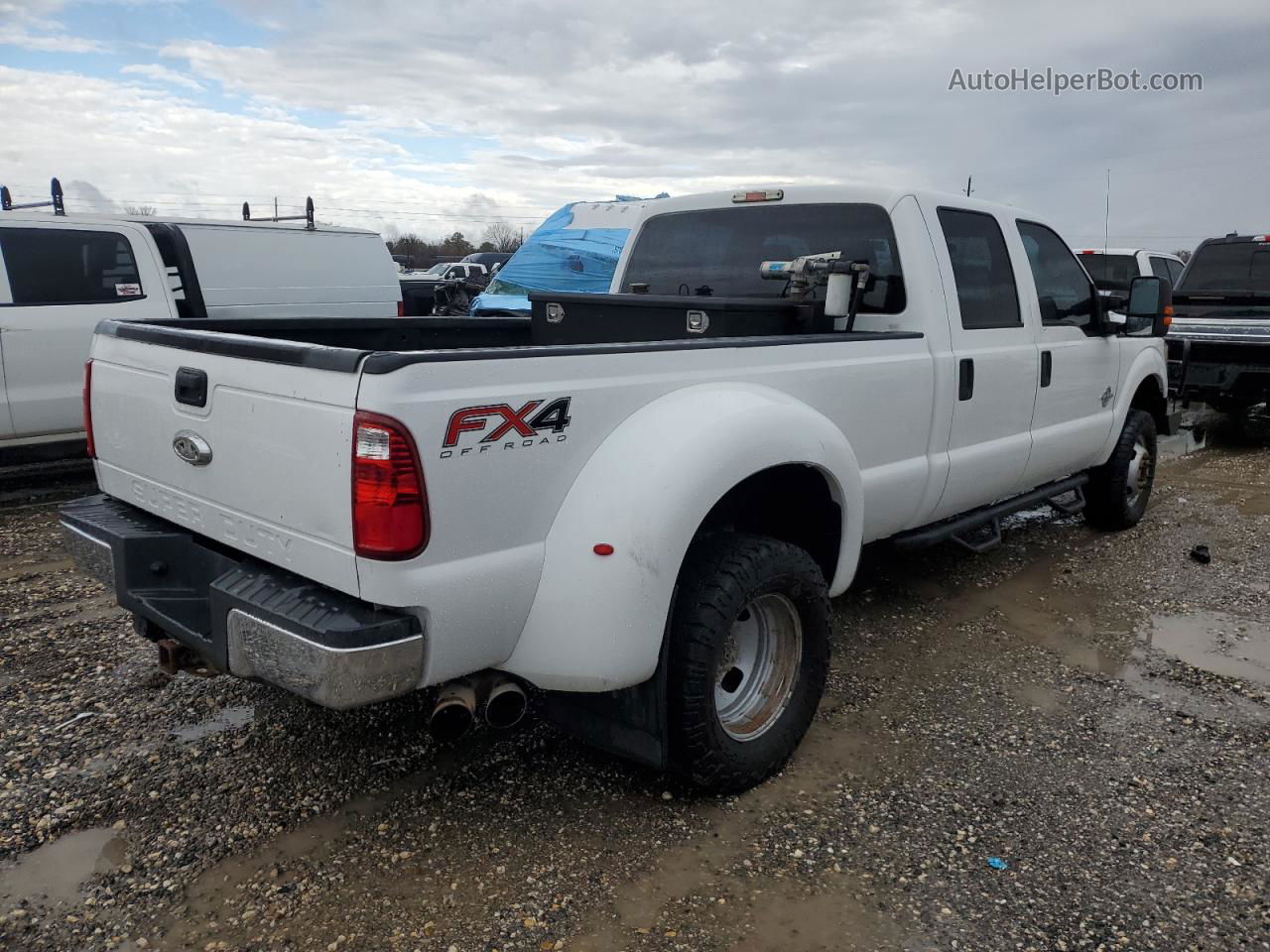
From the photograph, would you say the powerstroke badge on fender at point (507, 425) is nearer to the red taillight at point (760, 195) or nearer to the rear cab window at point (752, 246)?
the rear cab window at point (752, 246)

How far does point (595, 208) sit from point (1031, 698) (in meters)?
11.6

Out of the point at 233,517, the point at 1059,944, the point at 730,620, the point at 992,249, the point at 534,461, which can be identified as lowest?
the point at 1059,944

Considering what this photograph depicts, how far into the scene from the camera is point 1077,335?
5.15 m

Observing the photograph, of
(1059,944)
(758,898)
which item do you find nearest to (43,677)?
(758,898)

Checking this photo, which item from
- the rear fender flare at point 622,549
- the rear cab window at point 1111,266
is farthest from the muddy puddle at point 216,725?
the rear cab window at point 1111,266

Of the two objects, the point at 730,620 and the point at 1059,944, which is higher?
the point at 730,620

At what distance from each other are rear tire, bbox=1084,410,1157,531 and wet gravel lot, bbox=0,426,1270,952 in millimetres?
1795

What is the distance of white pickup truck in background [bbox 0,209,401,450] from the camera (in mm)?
6496

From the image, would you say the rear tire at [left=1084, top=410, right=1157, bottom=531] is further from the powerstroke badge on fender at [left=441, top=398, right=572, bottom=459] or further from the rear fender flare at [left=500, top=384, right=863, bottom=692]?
the powerstroke badge on fender at [left=441, top=398, right=572, bottom=459]

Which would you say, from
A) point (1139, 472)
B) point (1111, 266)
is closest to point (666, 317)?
point (1139, 472)

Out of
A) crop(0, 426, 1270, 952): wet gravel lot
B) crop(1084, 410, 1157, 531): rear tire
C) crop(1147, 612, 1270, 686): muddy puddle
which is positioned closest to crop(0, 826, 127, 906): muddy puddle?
crop(0, 426, 1270, 952): wet gravel lot

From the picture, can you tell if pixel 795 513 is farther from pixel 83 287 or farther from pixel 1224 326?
pixel 1224 326

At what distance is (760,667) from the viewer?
3316 millimetres

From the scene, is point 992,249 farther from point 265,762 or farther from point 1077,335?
point 265,762
